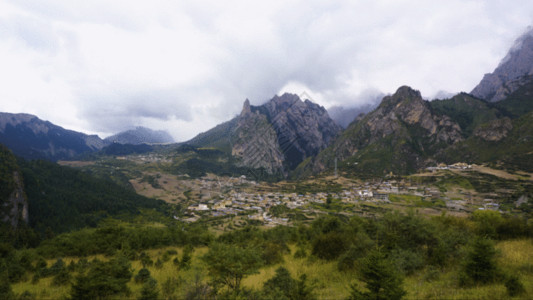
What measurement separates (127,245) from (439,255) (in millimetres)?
21997

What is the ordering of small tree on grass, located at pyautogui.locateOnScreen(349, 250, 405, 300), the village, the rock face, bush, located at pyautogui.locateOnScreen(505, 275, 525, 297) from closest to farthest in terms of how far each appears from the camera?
small tree on grass, located at pyautogui.locateOnScreen(349, 250, 405, 300) → bush, located at pyautogui.locateOnScreen(505, 275, 525, 297) → the village → the rock face

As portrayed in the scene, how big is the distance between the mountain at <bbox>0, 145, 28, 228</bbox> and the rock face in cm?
25426

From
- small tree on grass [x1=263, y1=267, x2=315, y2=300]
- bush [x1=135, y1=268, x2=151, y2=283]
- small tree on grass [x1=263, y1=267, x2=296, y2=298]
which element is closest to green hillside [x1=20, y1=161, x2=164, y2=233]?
bush [x1=135, y1=268, x2=151, y2=283]

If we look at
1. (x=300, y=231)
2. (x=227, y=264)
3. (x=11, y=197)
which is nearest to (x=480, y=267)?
(x=227, y=264)

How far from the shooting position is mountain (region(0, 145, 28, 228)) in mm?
77088

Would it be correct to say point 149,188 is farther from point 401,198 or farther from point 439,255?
point 439,255

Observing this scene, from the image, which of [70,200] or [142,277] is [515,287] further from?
[70,200]

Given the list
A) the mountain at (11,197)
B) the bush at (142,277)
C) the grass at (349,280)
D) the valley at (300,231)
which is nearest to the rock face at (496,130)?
the valley at (300,231)

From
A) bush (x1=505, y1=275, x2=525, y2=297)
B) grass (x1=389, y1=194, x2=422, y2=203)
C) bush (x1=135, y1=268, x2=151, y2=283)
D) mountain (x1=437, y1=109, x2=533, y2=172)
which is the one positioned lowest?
grass (x1=389, y1=194, x2=422, y2=203)

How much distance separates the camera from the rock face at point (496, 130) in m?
140

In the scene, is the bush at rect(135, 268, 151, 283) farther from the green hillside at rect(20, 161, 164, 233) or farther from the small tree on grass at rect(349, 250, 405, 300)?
the green hillside at rect(20, 161, 164, 233)

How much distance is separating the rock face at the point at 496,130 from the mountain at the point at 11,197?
834 feet

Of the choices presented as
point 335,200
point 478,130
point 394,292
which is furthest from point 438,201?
point 478,130

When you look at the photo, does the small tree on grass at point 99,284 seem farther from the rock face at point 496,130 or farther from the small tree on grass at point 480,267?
the rock face at point 496,130
